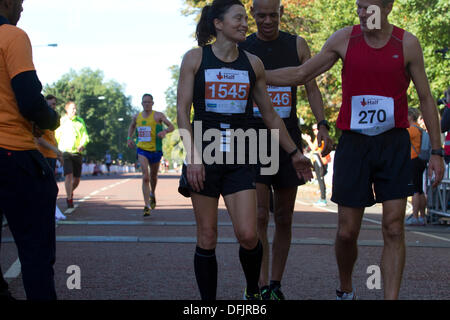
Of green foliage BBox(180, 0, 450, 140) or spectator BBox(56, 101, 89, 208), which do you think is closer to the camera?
spectator BBox(56, 101, 89, 208)

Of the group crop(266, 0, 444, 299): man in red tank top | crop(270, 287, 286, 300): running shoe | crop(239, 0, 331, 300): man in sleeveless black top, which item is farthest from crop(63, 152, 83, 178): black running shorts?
crop(266, 0, 444, 299): man in red tank top

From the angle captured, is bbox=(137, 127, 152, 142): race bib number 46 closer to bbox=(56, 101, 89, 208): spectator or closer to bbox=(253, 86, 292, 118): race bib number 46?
bbox=(56, 101, 89, 208): spectator

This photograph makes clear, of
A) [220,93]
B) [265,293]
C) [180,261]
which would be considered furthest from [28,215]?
[180,261]

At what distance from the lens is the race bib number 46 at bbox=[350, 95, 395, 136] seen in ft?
14.6

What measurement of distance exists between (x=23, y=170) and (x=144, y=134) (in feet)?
31.3

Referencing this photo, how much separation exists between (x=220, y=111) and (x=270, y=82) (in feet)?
1.98

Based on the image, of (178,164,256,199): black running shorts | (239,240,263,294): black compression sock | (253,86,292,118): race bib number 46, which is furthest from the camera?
(253,86,292,118): race bib number 46

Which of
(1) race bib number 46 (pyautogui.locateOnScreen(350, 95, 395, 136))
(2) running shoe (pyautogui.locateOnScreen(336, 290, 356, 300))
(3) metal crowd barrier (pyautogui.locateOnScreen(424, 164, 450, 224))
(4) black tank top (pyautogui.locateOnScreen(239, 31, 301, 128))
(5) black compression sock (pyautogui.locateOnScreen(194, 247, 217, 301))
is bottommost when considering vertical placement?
(3) metal crowd barrier (pyautogui.locateOnScreen(424, 164, 450, 224))

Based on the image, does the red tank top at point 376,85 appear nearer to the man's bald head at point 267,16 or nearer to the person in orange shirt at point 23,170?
the man's bald head at point 267,16

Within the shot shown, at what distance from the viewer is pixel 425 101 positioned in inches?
180

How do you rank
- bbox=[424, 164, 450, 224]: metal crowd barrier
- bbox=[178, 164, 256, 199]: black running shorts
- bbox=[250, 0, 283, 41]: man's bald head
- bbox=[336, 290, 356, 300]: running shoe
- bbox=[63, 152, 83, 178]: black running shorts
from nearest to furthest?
bbox=[178, 164, 256, 199]: black running shorts → bbox=[336, 290, 356, 300]: running shoe → bbox=[250, 0, 283, 41]: man's bald head → bbox=[424, 164, 450, 224]: metal crowd barrier → bbox=[63, 152, 83, 178]: black running shorts

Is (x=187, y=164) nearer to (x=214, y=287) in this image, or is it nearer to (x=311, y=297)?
(x=214, y=287)

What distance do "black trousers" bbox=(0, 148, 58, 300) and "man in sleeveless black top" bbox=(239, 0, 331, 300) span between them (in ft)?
6.45

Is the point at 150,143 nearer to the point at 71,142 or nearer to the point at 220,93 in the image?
the point at 71,142
